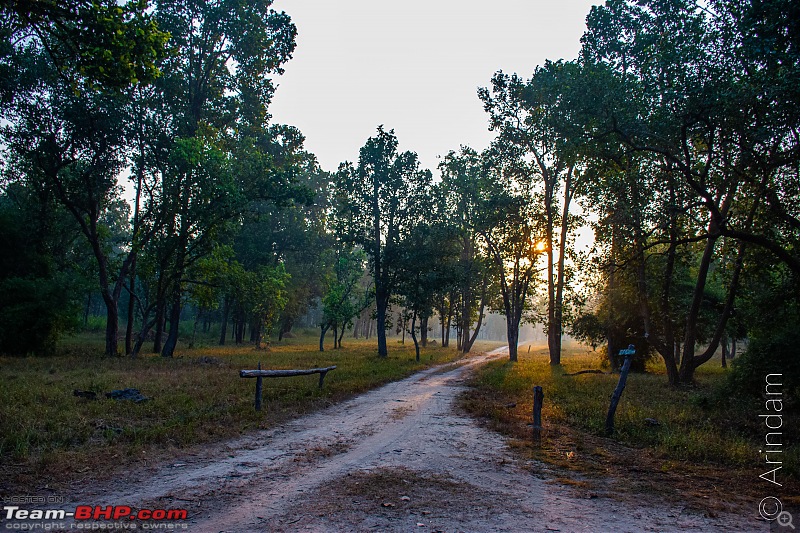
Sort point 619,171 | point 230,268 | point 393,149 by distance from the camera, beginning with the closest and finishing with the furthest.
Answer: point 619,171
point 230,268
point 393,149

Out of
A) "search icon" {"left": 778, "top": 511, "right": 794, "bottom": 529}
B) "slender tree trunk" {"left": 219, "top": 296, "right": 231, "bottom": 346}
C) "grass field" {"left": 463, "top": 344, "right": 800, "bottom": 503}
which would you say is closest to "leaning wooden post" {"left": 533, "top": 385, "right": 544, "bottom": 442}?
"grass field" {"left": 463, "top": 344, "right": 800, "bottom": 503}

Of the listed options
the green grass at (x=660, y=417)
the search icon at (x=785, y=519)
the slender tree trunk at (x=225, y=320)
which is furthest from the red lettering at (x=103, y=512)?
the slender tree trunk at (x=225, y=320)

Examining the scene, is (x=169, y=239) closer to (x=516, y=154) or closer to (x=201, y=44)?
(x=201, y=44)

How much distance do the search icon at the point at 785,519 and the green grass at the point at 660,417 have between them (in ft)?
7.41

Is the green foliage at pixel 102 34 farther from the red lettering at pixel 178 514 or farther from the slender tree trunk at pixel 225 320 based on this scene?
the slender tree trunk at pixel 225 320

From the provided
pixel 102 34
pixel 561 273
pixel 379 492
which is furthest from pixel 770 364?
pixel 102 34

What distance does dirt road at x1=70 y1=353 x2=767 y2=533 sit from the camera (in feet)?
17.4

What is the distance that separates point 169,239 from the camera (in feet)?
86.7

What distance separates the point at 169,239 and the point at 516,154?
78.5ft

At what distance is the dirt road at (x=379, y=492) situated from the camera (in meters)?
5.30

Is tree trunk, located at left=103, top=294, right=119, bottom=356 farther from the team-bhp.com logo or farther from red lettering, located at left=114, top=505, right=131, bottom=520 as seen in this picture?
red lettering, located at left=114, top=505, right=131, bottom=520

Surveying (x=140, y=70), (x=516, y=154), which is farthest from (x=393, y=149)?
(x=140, y=70)

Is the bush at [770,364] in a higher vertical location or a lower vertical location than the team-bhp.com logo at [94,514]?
higher

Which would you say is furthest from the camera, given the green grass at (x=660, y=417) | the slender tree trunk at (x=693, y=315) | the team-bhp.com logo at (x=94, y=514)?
the slender tree trunk at (x=693, y=315)
